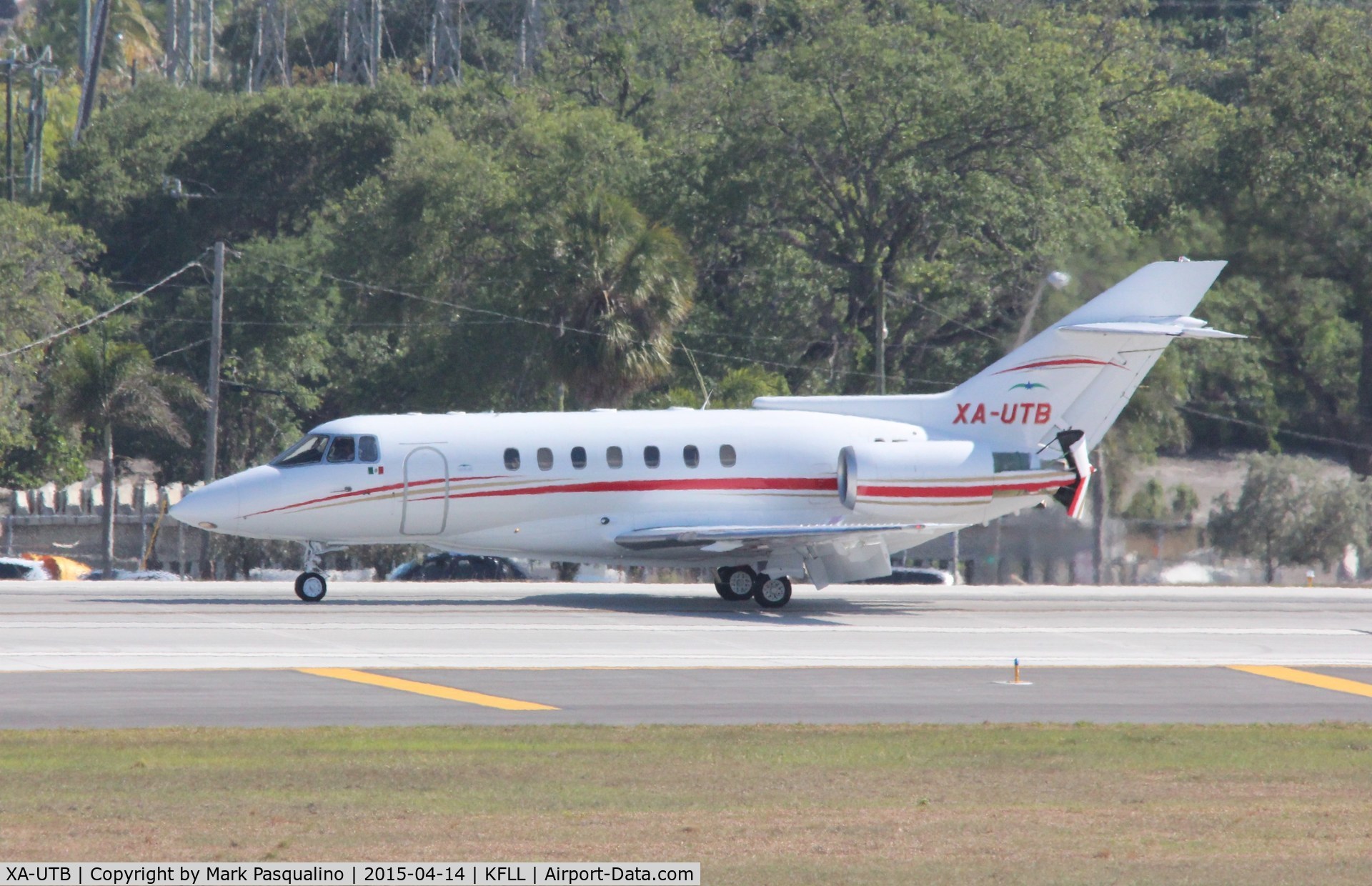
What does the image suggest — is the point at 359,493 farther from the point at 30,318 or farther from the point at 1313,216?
the point at 1313,216

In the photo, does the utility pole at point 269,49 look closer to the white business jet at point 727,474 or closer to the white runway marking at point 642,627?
the white runway marking at point 642,627

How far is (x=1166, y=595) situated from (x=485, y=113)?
36.4 meters

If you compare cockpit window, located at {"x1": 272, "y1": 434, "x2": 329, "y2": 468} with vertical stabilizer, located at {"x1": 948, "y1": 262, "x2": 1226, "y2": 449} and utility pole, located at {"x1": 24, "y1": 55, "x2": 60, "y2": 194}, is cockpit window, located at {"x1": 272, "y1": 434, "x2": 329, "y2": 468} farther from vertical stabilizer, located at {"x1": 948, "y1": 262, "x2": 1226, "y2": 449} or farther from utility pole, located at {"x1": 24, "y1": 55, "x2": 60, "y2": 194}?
utility pole, located at {"x1": 24, "y1": 55, "x2": 60, "y2": 194}

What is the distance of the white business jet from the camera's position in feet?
89.5

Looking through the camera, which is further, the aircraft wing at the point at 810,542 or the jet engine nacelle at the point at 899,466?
the jet engine nacelle at the point at 899,466

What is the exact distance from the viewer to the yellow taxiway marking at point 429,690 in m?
17.1

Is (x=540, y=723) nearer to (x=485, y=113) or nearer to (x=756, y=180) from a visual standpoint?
(x=756, y=180)

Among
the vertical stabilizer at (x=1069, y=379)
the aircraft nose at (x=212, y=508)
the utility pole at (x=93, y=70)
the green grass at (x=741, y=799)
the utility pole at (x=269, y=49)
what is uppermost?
the utility pole at (x=269, y=49)

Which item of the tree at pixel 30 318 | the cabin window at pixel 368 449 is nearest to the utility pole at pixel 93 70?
the tree at pixel 30 318

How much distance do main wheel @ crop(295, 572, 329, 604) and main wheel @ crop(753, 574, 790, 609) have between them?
289 inches

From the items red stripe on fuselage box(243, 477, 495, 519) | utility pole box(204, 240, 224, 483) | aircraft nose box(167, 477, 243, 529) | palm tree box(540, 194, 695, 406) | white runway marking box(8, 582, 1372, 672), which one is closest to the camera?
white runway marking box(8, 582, 1372, 672)

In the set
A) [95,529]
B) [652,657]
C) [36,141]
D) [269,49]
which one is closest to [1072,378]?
[652,657]

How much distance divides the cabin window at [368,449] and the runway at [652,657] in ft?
8.15

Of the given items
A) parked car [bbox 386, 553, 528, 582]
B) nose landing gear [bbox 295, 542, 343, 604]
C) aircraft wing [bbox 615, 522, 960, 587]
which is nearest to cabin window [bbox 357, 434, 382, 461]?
nose landing gear [bbox 295, 542, 343, 604]
